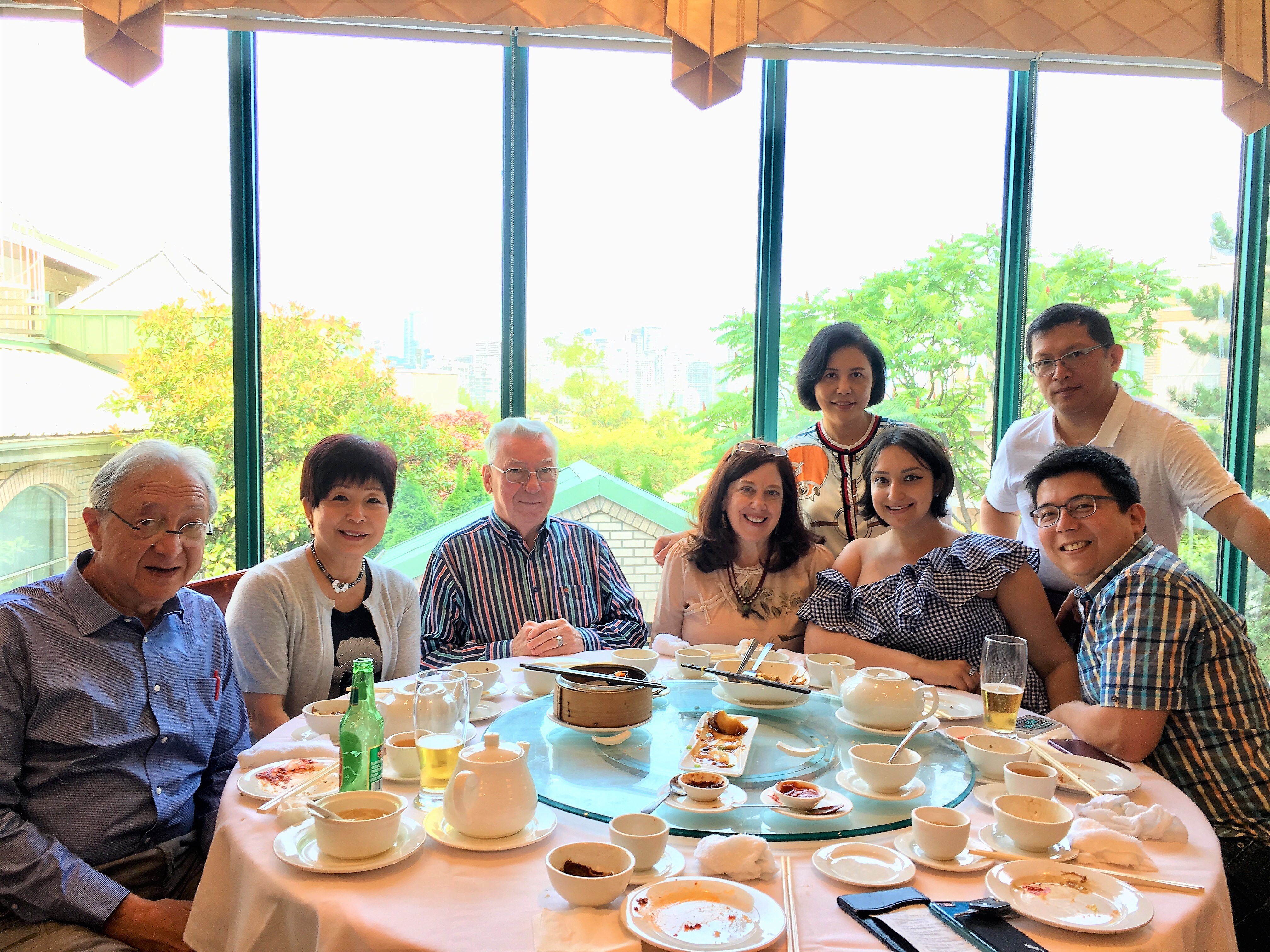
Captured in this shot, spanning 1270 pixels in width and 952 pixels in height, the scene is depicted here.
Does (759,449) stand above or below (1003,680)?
above

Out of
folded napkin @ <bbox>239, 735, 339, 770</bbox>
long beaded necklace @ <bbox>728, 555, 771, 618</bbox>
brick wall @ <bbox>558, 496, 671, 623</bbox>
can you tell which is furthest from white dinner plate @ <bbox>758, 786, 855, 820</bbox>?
brick wall @ <bbox>558, 496, 671, 623</bbox>

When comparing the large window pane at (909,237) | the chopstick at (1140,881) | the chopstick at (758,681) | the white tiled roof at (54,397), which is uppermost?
the large window pane at (909,237)

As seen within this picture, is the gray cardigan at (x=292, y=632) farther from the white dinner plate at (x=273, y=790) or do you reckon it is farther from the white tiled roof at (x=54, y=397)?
the white tiled roof at (x=54, y=397)

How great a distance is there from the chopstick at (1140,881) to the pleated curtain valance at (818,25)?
9.39 ft

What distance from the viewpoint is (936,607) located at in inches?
91.9

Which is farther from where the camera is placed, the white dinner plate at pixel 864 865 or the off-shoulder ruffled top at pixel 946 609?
the off-shoulder ruffled top at pixel 946 609

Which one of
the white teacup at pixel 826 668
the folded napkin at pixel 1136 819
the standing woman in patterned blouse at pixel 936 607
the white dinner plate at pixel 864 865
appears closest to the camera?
the white dinner plate at pixel 864 865

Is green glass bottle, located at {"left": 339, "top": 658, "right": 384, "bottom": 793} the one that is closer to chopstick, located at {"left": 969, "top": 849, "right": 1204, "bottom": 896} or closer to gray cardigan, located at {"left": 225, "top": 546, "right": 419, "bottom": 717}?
gray cardigan, located at {"left": 225, "top": 546, "right": 419, "bottom": 717}

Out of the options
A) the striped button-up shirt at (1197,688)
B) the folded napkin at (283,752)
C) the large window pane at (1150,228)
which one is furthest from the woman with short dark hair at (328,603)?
the large window pane at (1150,228)

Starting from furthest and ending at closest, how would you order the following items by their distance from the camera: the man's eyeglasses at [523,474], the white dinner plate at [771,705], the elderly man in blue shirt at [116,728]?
the man's eyeglasses at [523,474] < the white dinner plate at [771,705] < the elderly man in blue shirt at [116,728]

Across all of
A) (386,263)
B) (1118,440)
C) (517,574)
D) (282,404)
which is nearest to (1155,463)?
(1118,440)

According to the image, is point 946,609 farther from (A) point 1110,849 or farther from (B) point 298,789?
(B) point 298,789

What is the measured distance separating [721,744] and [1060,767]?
584 millimetres

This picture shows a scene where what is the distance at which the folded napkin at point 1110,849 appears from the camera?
1218mm
